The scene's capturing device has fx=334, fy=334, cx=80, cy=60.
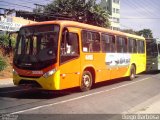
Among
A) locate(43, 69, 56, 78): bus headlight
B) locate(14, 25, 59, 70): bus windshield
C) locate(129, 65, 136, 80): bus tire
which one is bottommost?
locate(129, 65, 136, 80): bus tire

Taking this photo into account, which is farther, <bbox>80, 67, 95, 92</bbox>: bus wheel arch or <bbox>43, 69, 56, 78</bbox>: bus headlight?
<bbox>80, 67, 95, 92</bbox>: bus wheel arch

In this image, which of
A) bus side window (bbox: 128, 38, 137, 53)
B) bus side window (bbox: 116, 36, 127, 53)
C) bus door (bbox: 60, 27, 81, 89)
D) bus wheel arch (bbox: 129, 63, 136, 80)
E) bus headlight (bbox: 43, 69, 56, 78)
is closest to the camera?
bus headlight (bbox: 43, 69, 56, 78)

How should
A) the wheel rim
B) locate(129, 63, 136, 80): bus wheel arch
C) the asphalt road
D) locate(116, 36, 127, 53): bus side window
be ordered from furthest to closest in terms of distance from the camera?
locate(129, 63, 136, 80): bus wheel arch, locate(116, 36, 127, 53): bus side window, the wheel rim, the asphalt road

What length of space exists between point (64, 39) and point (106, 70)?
469 cm

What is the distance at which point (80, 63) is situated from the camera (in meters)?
14.1

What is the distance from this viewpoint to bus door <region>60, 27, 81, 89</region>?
1284cm

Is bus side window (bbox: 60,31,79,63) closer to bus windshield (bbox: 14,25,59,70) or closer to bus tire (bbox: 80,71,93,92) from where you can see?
bus windshield (bbox: 14,25,59,70)

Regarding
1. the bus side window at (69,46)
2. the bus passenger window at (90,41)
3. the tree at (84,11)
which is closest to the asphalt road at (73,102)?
the bus side window at (69,46)

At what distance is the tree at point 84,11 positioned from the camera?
126 feet

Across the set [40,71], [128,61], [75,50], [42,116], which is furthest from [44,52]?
[128,61]

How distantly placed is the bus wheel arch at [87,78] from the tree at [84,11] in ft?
75.0

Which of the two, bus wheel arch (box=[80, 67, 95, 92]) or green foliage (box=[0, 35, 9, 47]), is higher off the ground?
green foliage (box=[0, 35, 9, 47])

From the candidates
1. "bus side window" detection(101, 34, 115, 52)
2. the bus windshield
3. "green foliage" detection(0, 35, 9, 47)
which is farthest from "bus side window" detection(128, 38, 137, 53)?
"green foliage" detection(0, 35, 9, 47)

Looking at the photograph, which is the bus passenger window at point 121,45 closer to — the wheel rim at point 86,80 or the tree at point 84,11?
the wheel rim at point 86,80
